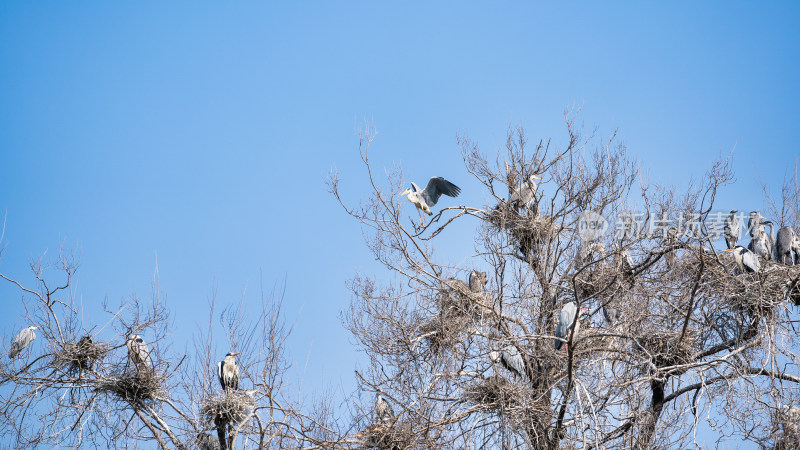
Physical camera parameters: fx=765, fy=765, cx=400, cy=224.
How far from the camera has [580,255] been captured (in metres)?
10.9

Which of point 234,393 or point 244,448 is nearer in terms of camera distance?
point 244,448

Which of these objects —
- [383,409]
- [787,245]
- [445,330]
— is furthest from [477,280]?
[787,245]

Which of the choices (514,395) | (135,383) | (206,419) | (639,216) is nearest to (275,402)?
(206,419)

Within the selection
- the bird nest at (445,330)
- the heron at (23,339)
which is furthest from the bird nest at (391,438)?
the heron at (23,339)

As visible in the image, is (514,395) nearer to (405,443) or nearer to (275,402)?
(405,443)

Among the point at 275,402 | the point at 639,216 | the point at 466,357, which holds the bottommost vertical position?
the point at 275,402

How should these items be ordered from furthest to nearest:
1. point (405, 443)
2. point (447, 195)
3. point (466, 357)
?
1. point (447, 195)
2. point (466, 357)
3. point (405, 443)

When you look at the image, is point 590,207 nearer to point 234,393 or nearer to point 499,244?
point 499,244

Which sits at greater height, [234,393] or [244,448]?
[234,393]

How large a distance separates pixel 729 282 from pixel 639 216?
1.37 metres

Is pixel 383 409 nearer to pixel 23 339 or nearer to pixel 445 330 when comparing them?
pixel 445 330

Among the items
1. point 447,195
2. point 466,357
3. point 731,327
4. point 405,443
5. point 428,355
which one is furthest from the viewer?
point 447,195

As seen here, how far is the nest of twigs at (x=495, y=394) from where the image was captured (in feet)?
27.9

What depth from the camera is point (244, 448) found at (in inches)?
322
